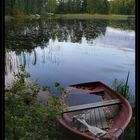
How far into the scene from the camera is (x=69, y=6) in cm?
126

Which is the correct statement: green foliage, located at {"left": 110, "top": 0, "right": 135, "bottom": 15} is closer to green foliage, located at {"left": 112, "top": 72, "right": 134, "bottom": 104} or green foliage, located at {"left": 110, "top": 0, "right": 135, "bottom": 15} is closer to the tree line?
the tree line

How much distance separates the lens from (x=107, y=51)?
4.32 feet

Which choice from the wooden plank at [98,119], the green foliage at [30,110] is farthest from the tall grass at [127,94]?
the green foliage at [30,110]

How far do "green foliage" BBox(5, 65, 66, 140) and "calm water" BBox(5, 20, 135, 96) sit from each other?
62 millimetres

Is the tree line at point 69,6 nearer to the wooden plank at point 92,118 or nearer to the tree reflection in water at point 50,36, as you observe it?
the tree reflection in water at point 50,36

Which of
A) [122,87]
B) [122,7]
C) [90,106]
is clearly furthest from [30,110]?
[122,7]

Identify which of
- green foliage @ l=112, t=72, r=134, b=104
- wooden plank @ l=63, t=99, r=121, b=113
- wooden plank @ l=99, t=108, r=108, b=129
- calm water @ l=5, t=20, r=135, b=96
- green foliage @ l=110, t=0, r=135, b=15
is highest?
green foliage @ l=110, t=0, r=135, b=15

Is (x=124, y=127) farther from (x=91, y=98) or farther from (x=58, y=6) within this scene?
(x=58, y=6)

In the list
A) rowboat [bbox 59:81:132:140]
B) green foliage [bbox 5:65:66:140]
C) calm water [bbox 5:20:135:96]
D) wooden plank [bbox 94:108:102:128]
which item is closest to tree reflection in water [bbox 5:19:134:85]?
calm water [bbox 5:20:135:96]

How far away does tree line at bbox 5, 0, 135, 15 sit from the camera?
3.92ft

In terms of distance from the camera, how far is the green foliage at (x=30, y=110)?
46.7 inches

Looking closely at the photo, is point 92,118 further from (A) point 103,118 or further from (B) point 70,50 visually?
(B) point 70,50

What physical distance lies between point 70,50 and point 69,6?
220 mm
